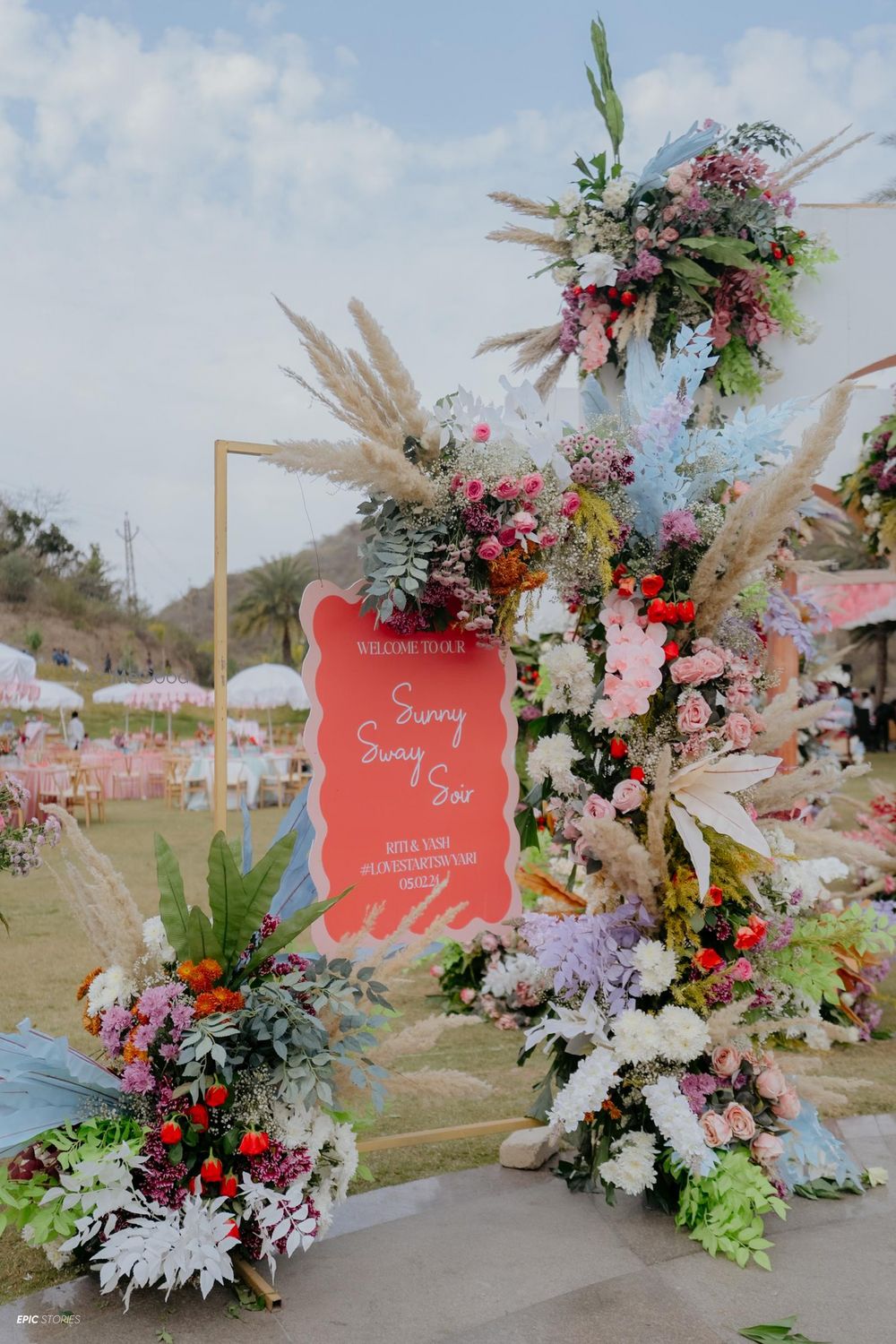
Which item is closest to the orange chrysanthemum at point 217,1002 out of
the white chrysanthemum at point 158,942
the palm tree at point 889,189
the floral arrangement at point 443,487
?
the white chrysanthemum at point 158,942

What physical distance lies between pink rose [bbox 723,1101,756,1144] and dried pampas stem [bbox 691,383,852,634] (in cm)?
133

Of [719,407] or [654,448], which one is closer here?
[654,448]

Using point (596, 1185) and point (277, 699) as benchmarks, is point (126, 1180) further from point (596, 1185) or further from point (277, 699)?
point (277, 699)

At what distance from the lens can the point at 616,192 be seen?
13.0 feet

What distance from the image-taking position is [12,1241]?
2.91 m

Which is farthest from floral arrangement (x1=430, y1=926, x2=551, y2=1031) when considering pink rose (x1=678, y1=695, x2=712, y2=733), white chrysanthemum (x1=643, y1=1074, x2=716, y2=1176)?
pink rose (x1=678, y1=695, x2=712, y2=733)

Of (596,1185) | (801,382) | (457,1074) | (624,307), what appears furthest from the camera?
(801,382)

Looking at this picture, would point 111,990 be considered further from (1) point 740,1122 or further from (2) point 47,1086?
(1) point 740,1122

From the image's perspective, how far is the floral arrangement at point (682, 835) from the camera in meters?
2.91

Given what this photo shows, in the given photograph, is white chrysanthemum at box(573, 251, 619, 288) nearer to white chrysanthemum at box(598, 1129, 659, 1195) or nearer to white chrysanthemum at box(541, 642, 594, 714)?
white chrysanthemum at box(541, 642, 594, 714)

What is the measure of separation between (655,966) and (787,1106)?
551mm

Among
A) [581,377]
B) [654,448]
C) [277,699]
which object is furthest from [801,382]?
[277,699]

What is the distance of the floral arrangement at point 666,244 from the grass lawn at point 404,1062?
8.48 ft

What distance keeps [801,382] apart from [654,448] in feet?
6.81
